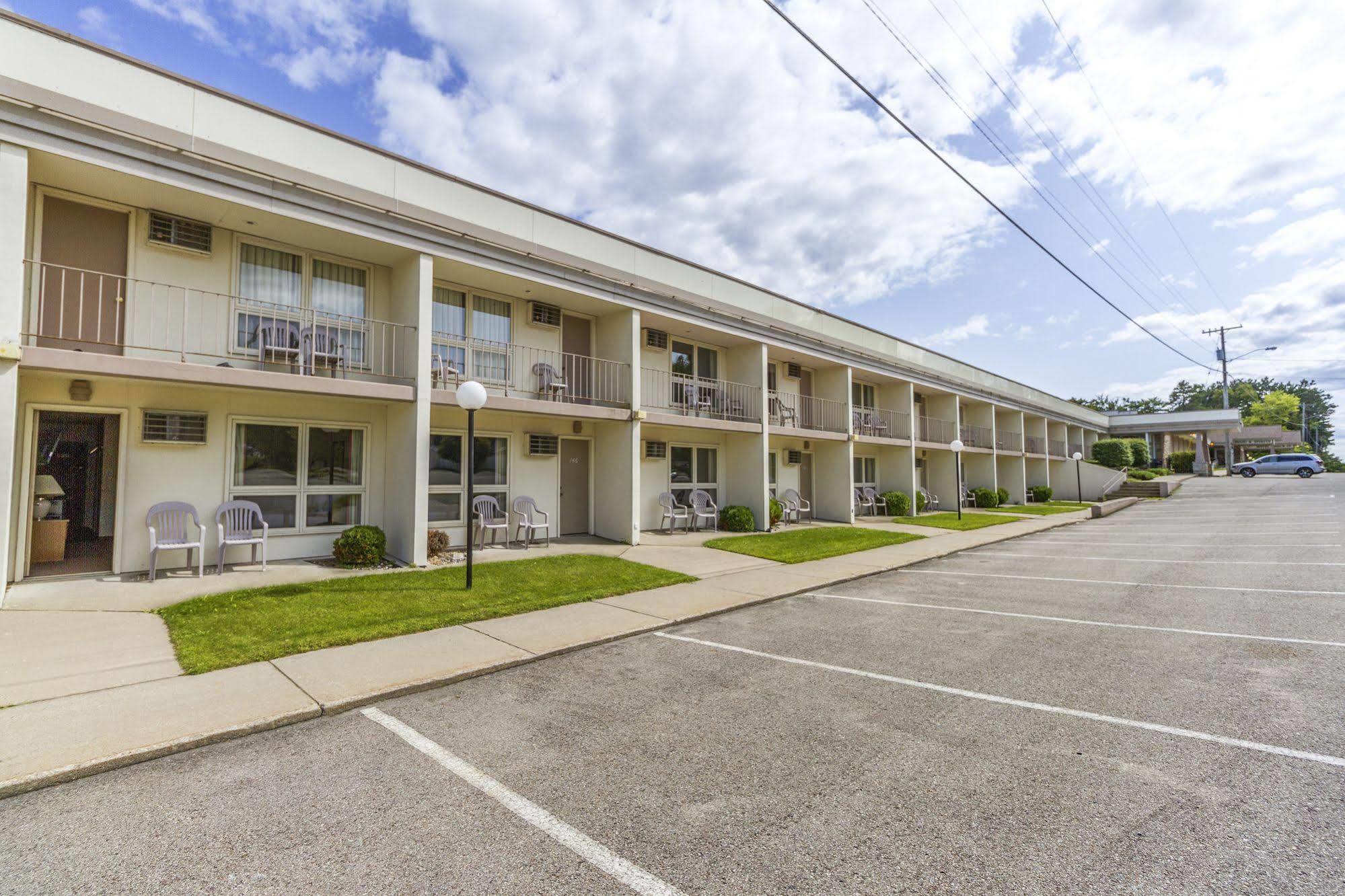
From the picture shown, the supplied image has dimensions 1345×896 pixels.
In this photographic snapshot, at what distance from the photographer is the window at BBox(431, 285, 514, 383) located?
37.5 feet

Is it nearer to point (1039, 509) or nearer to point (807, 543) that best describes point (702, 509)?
point (807, 543)

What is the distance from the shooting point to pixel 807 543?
1328 centimetres

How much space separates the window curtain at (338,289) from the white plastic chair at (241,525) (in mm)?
3393

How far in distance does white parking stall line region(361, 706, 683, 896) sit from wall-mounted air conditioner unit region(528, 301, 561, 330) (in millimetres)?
9895

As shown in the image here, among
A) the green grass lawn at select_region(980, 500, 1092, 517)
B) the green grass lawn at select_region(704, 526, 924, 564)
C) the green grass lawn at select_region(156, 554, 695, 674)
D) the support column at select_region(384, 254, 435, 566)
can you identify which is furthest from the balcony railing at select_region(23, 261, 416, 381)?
the green grass lawn at select_region(980, 500, 1092, 517)

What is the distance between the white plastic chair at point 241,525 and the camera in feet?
28.6

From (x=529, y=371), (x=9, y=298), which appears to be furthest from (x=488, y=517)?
(x=9, y=298)

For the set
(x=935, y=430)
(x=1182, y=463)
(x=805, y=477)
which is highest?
(x=935, y=430)

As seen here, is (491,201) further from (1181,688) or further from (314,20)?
(1181,688)

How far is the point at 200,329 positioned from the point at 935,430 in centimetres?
2454

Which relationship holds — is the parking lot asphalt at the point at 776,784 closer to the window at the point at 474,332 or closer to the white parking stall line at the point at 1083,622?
the white parking stall line at the point at 1083,622

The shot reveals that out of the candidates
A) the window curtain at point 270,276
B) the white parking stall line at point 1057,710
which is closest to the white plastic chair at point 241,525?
the window curtain at point 270,276

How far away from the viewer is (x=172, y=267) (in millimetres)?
8695

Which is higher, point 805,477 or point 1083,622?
point 805,477
